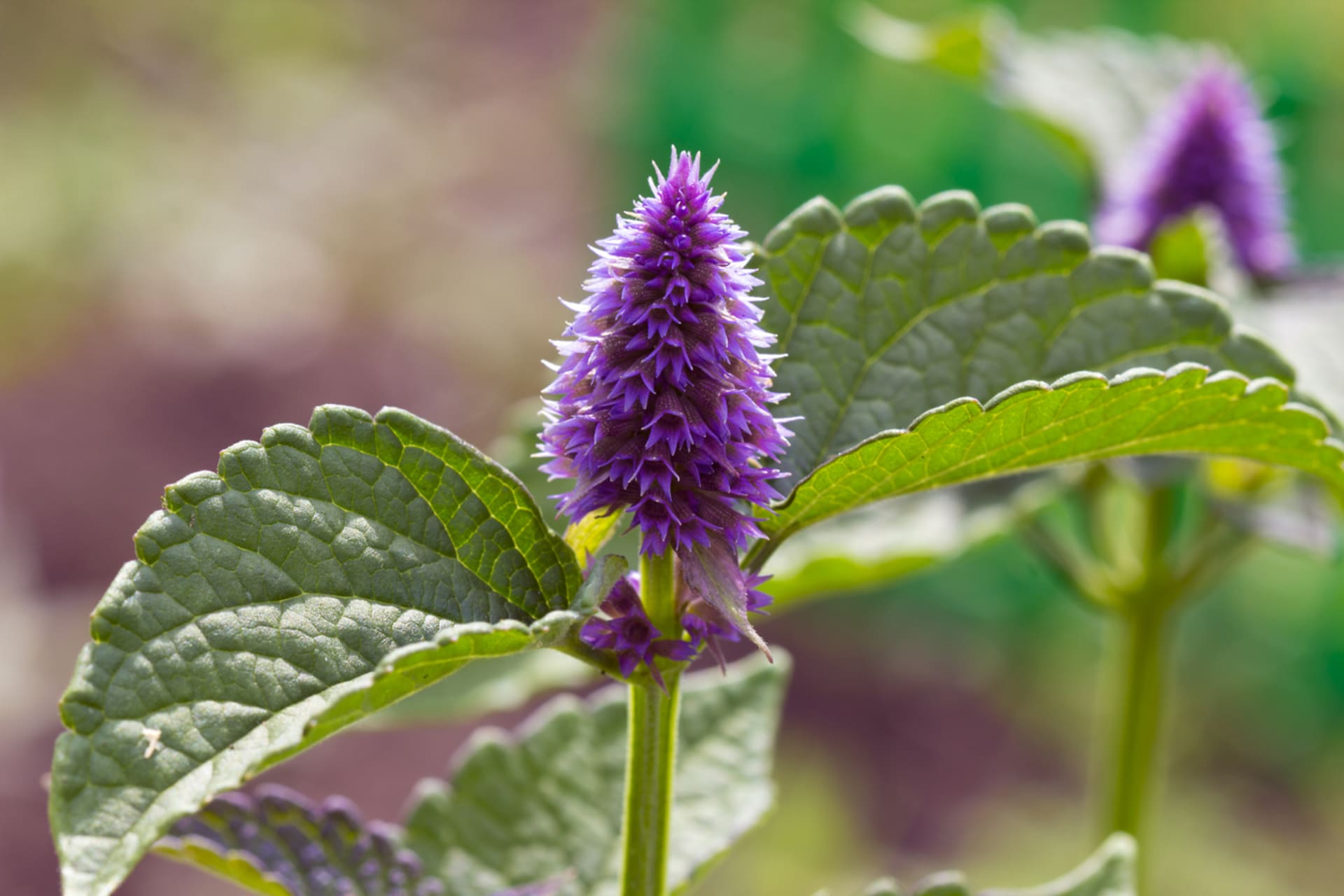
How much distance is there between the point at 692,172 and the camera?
2.64ft

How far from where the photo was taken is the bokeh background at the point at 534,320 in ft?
14.3

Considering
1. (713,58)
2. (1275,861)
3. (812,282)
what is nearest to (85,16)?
(713,58)

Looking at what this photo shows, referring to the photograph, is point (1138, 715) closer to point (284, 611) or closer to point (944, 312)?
point (944, 312)

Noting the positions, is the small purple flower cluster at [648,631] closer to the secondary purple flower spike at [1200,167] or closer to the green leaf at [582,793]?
the green leaf at [582,793]

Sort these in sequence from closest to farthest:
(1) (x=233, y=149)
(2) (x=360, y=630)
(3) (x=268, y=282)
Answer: (2) (x=360, y=630), (3) (x=268, y=282), (1) (x=233, y=149)

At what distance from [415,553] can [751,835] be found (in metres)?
3.58

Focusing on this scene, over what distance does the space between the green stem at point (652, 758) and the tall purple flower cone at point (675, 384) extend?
1.6 inches

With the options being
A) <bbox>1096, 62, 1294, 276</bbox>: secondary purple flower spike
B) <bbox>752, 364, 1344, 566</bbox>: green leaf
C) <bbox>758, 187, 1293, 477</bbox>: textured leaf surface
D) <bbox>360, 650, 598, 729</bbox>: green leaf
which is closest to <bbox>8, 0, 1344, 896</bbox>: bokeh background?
<bbox>1096, 62, 1294, 276</bbox>: secondary purple flower spike

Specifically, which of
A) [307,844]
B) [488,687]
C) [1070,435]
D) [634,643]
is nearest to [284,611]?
[634,643]

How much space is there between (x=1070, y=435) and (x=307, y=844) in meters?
0.62

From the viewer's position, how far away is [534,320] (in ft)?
21.0

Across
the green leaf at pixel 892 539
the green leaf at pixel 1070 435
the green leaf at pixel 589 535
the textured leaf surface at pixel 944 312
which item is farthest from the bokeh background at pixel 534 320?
the green leaf at pixel 589 535

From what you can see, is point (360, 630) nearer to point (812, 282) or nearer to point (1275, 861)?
point (812, 282)

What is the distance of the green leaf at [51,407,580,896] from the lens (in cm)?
68
